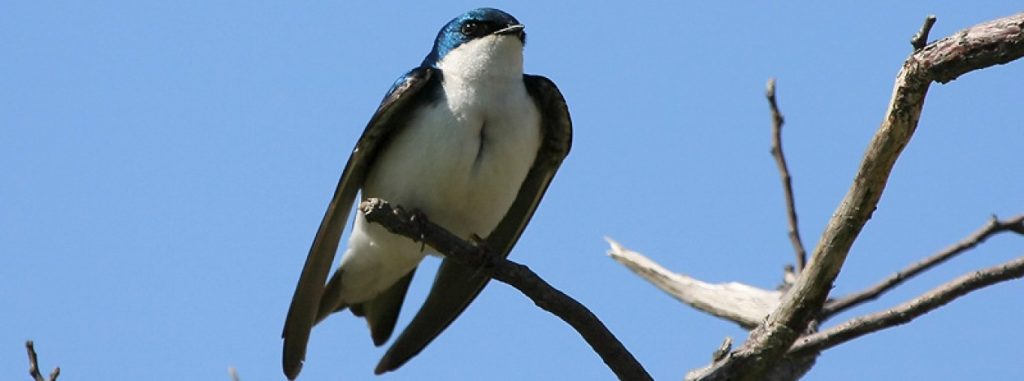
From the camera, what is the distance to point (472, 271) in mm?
5094

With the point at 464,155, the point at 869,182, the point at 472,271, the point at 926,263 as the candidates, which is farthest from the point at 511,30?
the point at 869,182

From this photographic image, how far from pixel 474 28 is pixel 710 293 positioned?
4.62 feet

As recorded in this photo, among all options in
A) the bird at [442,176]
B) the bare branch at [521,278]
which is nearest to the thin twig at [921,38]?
the bare branch at [521,278]

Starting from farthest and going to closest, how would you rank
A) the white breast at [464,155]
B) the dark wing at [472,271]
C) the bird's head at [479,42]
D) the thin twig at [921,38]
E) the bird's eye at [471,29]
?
the bird's eye at [471,29], the bird's head at [479,42], the dark wing at [472,271], the white breast at [464,155], the thin twig at [921,38]

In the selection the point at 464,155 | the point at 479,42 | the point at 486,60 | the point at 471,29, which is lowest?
the point at 464,155

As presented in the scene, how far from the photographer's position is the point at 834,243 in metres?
3.45

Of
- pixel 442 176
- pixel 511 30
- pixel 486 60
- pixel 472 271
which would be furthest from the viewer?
pixel 511 30

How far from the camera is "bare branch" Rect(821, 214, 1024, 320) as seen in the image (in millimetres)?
3698

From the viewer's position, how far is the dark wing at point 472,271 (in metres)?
5.14

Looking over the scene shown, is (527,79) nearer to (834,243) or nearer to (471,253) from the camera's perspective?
(471,253)

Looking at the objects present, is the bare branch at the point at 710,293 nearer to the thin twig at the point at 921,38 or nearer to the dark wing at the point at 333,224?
the dark wing at the point at 333,224

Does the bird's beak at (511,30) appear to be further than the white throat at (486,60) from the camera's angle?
Yes

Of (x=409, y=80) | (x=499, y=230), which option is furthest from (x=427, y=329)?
(x=409, y=80)

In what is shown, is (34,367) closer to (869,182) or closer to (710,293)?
(869,182)
